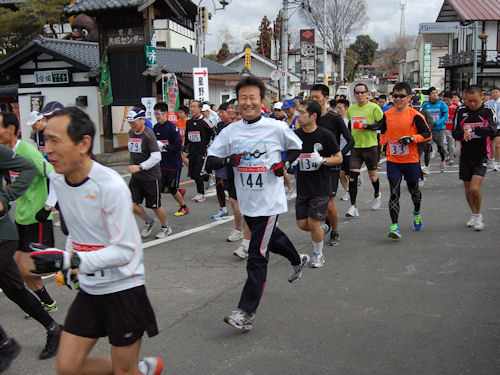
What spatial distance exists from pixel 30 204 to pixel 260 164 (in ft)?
6.55

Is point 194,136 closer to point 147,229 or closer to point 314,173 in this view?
point 147,229

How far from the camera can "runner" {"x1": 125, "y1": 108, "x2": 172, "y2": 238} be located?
7.24m

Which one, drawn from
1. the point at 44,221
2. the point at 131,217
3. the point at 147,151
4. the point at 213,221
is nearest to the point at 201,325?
the point at 44,221

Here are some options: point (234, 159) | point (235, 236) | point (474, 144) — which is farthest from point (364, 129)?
point (234, 159)

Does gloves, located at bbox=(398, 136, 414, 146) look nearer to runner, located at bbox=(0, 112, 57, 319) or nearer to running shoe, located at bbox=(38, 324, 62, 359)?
runner, located at bbox=(0, 112, 57, 319)

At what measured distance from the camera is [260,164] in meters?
4.36

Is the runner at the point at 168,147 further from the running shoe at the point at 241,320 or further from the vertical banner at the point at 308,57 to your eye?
the vertical banner at the point at 308,57

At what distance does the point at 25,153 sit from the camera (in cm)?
420

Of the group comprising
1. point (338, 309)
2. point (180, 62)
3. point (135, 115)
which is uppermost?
point (180, 62)

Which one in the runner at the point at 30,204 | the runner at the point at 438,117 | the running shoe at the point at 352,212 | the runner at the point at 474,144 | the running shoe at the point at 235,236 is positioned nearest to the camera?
the runner at the point at 30,204

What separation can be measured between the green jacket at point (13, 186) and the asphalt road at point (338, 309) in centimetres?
103

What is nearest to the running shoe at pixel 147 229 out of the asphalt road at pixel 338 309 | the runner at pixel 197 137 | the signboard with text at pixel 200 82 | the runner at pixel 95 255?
the asphalt road at pixel 338 309

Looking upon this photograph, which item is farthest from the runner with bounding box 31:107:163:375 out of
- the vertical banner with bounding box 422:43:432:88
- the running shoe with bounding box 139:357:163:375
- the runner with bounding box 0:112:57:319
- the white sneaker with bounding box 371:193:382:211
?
the vertical banner with bounding box 422:43:432:88

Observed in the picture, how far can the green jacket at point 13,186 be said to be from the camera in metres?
3.74
